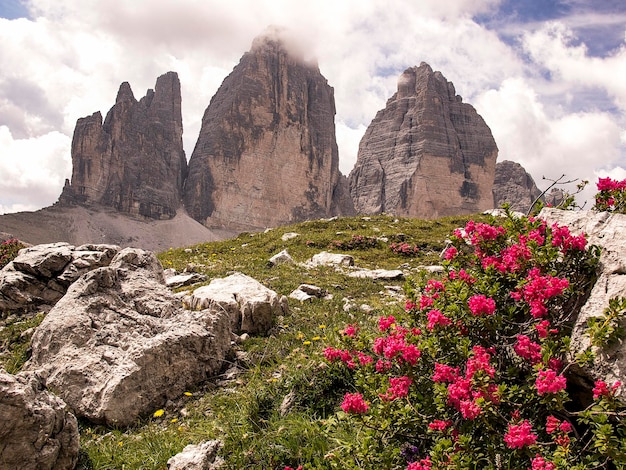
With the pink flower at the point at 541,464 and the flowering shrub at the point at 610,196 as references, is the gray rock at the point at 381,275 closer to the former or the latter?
the flowering shrub at the point at 610,196

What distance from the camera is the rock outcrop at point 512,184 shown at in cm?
15838

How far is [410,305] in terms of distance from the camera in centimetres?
540

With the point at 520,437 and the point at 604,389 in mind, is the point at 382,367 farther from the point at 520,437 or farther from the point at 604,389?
the point at 604,389

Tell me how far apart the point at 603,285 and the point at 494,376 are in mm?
1293

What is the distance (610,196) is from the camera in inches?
233

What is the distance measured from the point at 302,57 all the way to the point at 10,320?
141294mm

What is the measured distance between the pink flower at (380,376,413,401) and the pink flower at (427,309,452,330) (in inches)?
22.9

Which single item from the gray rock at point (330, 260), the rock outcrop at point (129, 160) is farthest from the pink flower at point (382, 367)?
the rock outcrop at point (129, 160)

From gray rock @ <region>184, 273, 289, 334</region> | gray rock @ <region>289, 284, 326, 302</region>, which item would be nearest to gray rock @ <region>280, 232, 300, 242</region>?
gray rock @ <region>289, 284, 326, 302</region>

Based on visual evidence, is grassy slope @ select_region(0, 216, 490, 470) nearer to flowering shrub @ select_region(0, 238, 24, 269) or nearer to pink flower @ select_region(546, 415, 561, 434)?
pink flower @ select_region(546, 415, 561, 434)

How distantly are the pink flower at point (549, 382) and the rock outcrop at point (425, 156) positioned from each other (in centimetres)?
13815

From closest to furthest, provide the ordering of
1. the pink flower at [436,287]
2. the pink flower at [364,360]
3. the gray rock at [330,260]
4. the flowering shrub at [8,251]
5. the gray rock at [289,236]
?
the pink flower at [364,360] < the pink flower at [436,287] < the flowering shrub at [8,251] < the gray rock at [330,260] < the gray rock at [289,236]

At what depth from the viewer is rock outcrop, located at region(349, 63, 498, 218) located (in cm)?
14250

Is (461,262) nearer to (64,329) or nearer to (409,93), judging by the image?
(64,329)
